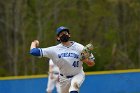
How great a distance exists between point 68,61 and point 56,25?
1053 inches

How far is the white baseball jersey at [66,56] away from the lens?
1070cm

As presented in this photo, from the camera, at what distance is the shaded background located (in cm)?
3678

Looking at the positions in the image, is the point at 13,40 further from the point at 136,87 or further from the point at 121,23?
the point at 136,87

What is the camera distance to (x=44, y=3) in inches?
1479

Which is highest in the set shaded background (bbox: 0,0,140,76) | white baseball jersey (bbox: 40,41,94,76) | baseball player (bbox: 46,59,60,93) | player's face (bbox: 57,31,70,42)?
shaded background (bbox: 0,0,140,76)

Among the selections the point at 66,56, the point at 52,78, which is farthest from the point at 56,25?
the point at 66,56

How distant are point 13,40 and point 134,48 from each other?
8626 mm

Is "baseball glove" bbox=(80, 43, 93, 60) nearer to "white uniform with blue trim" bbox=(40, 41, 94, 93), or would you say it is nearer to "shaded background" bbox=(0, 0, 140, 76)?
"white uniform with blue trim" bbox=(40, 41, 94, 93)

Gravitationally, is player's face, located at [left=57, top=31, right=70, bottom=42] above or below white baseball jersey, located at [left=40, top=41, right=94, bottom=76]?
above

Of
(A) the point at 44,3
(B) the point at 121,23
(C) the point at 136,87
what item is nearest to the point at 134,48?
(B) the point at 121,23

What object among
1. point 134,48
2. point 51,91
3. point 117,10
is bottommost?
point 51,91

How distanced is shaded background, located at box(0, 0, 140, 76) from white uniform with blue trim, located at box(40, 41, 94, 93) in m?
24.6

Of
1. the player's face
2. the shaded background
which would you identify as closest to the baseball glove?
the player's face

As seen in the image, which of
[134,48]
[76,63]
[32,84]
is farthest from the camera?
[134,48]
